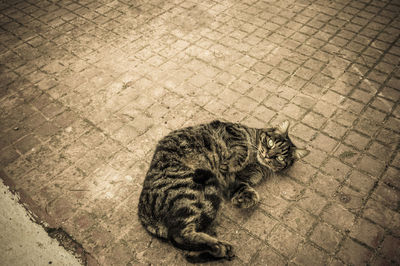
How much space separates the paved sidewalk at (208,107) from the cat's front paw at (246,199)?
5.2 inches

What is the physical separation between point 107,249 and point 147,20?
489cm

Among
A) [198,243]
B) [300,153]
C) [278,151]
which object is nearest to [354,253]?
[300,153]

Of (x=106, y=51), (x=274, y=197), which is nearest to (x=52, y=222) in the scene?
(x=274, y=197)

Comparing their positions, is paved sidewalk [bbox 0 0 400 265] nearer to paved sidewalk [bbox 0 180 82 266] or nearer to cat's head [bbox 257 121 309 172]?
paved sidewalk [bbox 0 180 82 266]

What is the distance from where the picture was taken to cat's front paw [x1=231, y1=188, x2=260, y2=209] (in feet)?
9.73

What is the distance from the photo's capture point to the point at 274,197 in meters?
3.17

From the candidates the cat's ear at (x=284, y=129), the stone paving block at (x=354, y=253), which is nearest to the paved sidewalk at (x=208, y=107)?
the stone paving block at (x=354, y=253)

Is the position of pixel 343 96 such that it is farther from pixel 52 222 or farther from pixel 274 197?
pixel 52 222

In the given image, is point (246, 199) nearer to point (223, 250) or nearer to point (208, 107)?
point (223, 250)

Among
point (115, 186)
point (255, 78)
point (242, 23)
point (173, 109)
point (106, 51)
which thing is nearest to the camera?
point (115, 186)

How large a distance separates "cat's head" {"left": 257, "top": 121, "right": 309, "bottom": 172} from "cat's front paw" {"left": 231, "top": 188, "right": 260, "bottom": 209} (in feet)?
1.43

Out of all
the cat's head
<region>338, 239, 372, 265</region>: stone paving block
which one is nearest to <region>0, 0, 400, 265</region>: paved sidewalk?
<region>338, 239, 372, 265</region>: stone paving block

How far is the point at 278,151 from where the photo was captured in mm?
3090

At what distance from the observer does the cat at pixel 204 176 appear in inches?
98.0
